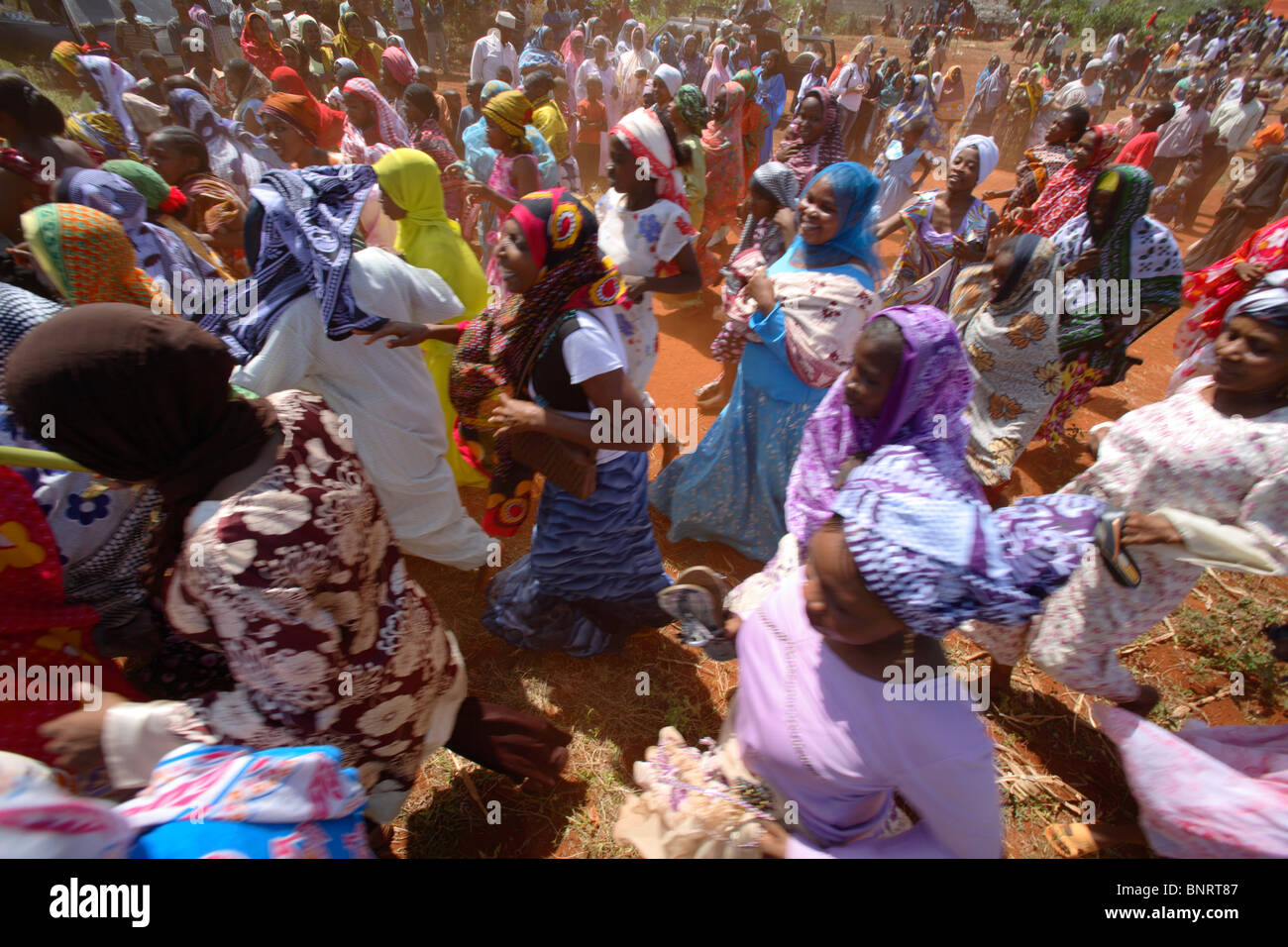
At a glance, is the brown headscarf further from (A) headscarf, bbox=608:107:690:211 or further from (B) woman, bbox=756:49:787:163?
(B) woman, bbox=756:49:787:163

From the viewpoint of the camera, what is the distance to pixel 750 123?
8375 mm

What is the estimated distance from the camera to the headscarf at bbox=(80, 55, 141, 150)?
229 inches

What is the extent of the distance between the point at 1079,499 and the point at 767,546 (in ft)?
7.51

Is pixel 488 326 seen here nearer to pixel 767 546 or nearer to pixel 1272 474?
pixel 767 546

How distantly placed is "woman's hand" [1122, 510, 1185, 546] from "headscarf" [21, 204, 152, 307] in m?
3.66

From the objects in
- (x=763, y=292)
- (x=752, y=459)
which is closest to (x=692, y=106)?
(x=763, y=292)

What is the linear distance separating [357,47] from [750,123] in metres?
6.62

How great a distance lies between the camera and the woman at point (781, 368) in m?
3.11

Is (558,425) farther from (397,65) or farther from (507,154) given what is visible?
(397,65)

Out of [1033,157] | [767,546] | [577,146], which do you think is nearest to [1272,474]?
[767,546]

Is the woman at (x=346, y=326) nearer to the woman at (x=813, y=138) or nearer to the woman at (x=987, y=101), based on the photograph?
the woman at (x=813, y=138)

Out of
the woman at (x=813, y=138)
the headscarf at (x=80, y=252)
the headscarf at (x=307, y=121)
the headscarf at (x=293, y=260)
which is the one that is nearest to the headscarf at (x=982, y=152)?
the woman at (x=813, y=138)

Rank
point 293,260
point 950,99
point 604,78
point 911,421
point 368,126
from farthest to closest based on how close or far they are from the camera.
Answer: point 950,99
point 604,78
point 368,126
point 293,260
point 911,421

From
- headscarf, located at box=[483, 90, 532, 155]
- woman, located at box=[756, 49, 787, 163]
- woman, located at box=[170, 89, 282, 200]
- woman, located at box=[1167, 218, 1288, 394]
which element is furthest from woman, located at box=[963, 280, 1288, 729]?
woman, located at box=[756, 49, 787, 163]
